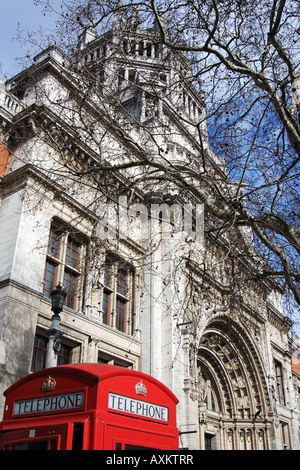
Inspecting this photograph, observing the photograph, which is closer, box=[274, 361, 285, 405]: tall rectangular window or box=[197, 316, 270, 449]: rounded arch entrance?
box=[197, 316, 270, 449]: rounded arch entrance

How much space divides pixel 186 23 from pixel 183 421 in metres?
13.8

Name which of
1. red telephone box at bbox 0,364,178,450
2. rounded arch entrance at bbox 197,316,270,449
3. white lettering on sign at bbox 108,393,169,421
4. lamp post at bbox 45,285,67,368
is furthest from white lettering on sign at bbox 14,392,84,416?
rounded arch entrance at bbox 197,316,270,449

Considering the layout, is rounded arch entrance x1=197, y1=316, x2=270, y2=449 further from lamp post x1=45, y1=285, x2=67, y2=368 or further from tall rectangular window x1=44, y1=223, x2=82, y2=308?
lamp post x1=45, y1=285, x2=67, y2=368

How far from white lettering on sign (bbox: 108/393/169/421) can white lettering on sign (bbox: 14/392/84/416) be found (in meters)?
0.43

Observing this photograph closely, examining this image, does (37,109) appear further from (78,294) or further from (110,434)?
(110,434)

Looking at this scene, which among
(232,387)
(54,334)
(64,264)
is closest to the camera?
(54,334)

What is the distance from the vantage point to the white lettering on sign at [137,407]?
6039mm

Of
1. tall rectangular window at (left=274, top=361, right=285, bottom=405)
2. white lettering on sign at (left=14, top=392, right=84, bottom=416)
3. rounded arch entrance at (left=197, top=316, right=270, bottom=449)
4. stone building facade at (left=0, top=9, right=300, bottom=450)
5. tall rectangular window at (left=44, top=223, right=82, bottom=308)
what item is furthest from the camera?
tall rectangular window at (left=274, top=361, right=285, bottom=405)

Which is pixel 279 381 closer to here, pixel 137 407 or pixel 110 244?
pixel 110 244

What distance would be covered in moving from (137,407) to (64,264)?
10527mm

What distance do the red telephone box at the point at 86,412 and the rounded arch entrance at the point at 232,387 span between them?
714 inches

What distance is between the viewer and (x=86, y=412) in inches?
225

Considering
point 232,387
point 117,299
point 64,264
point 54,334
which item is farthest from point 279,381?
point 54,334

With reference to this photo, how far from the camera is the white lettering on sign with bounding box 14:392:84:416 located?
5.95 metres
